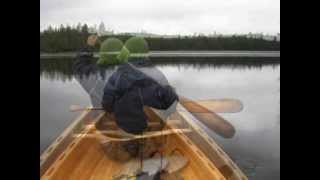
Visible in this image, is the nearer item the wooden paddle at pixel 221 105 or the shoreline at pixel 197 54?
the shoreline at pixel 197 54

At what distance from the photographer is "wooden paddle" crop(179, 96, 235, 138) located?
1889 mm

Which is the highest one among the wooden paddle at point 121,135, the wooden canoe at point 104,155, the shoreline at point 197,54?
the shoreline at point 197,54

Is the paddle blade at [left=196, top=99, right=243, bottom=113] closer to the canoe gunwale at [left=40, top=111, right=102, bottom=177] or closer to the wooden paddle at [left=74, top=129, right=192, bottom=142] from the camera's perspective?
the wooden paddle at [left=74, top=129, right=192, bottom=142]

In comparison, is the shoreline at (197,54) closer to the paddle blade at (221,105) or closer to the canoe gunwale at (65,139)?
the paddle blade at (221,105)

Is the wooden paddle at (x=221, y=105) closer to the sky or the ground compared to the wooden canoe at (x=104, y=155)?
closer to the sky

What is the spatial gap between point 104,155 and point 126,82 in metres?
0.41

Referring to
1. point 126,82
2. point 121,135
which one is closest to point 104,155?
point 121,135

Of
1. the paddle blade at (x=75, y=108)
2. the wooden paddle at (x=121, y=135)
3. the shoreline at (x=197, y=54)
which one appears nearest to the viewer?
the shoreline at (x=197, y=54)

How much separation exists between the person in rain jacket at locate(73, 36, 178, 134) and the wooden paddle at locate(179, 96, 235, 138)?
8 centimetres

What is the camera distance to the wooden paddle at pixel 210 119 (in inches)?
74.4

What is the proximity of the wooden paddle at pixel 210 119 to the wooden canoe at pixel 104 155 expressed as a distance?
35 mm

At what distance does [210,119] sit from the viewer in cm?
195

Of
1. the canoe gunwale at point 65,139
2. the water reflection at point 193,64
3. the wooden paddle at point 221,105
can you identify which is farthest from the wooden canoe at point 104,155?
the water reflection at point 193,64
